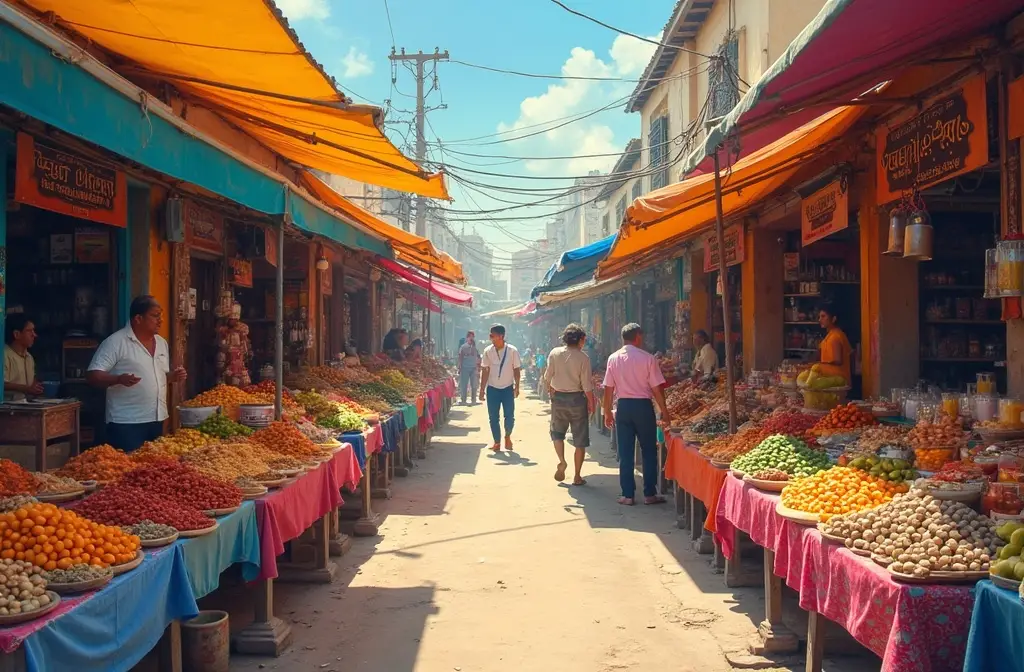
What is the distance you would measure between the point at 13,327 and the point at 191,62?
9.69 feet

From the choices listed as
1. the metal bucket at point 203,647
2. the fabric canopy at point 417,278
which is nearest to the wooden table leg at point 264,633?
the metal bucket at point 203,647

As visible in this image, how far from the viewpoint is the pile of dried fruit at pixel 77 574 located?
3.12 m

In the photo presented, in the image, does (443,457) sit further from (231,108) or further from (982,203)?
(982,203)

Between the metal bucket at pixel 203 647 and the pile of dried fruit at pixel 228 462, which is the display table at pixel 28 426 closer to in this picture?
the pile of dried fruit at pixel 228 462

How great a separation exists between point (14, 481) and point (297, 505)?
1.73m

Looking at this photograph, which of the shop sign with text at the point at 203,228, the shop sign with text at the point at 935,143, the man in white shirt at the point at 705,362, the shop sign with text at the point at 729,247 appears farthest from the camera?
the man in white shirt at the point at 705,362

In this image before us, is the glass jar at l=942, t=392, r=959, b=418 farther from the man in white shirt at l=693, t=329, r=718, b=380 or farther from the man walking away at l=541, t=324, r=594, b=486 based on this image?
the man in white shirt at l=693, t=329, r=718, b=380

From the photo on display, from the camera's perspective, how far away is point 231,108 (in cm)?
762

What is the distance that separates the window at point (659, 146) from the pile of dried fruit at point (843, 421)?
1353 cm

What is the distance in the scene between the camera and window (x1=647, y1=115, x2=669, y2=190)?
66.2 feet

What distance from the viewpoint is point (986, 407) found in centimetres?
561

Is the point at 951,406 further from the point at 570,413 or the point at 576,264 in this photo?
the point at 576,264

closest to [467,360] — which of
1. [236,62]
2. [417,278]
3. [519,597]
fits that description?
[417,278]

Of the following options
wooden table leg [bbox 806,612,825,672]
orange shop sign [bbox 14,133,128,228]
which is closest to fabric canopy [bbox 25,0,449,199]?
orange shop sign [bbox 14,133,128,228]
